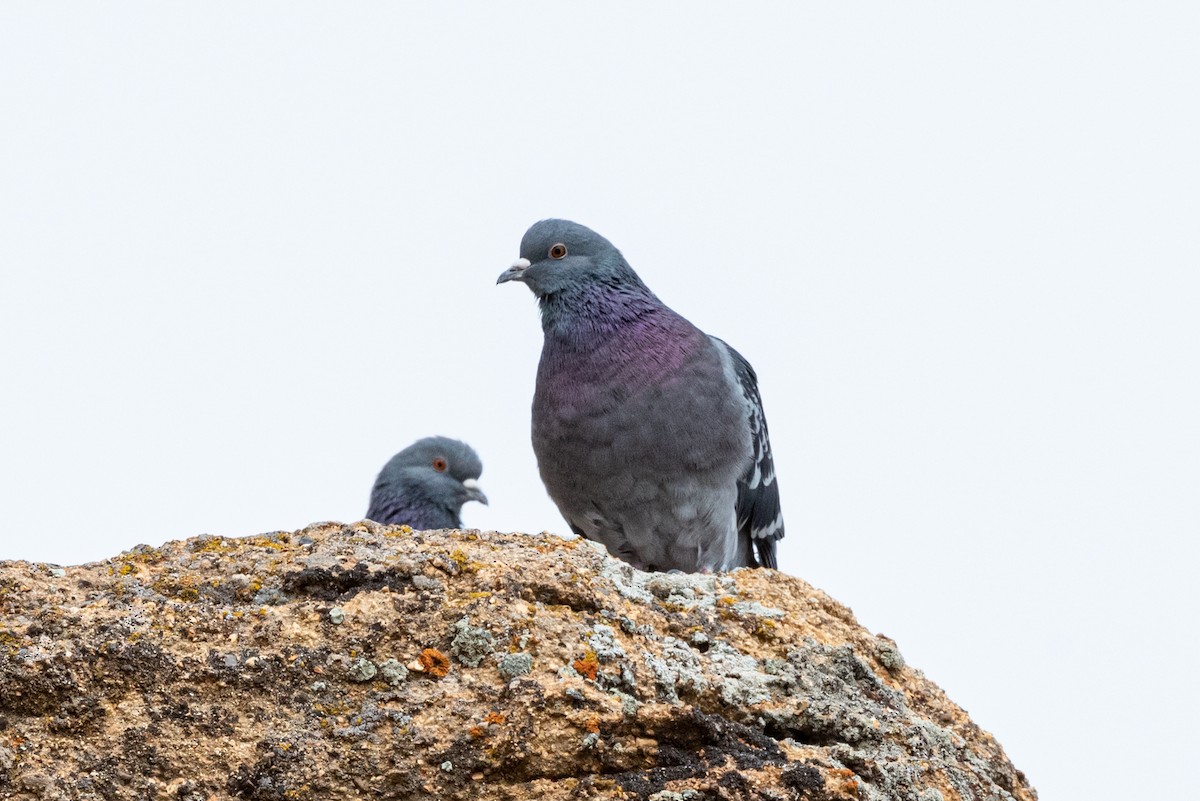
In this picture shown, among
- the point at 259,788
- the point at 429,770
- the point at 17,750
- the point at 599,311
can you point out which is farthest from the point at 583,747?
the point at 599,311

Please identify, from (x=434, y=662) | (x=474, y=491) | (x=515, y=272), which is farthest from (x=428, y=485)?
(x=434, y=662)

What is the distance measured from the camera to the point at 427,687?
401 centimetres

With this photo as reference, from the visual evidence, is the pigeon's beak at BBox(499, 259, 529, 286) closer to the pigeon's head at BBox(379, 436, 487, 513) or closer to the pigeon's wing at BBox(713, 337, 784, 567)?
the pigeon's wing at BBox(713, 337, 784, 567)

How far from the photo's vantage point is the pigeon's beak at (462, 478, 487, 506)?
12070 millimetres

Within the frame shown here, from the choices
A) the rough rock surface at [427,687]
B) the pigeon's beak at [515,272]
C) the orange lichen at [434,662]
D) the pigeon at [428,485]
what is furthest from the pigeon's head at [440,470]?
the orange lichen at [434,662]

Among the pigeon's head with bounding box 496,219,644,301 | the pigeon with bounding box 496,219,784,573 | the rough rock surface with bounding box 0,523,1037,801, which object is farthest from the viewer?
the pigeon's head with bounding box 496,219,644,301

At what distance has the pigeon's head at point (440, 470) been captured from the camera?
39.3 ft

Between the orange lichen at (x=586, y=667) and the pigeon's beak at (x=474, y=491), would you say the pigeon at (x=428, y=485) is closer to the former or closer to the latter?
the pigeon's beak at (x=474, y=491)

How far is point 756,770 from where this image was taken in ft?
13.0

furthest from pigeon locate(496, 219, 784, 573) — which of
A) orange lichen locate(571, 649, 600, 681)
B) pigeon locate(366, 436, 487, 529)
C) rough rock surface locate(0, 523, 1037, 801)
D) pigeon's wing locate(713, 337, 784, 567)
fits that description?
orange lichen locate(571, 649, 600, 681)

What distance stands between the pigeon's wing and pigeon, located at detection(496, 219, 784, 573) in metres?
0.01

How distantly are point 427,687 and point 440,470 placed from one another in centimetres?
819

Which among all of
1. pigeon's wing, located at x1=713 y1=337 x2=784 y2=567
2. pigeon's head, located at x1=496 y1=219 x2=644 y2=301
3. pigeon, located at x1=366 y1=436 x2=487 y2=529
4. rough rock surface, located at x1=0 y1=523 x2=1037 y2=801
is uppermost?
pigeon's head, located at x1=496 y1=219 x2=644 y2=301

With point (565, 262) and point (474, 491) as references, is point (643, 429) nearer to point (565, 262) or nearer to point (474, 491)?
point (565, 262)
